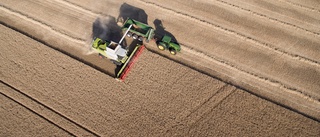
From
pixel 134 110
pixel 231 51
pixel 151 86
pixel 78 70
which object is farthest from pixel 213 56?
pixel 78 70

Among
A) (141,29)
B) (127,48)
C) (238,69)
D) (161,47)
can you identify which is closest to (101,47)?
(127,48)

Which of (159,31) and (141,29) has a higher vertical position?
(141,29)

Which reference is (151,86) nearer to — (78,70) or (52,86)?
(78,70)

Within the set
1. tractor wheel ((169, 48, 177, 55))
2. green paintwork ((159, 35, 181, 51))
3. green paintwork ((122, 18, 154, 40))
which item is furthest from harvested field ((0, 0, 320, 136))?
green paintwork ((122, 18, 154, 40))

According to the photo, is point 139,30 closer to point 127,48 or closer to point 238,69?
point 127,48

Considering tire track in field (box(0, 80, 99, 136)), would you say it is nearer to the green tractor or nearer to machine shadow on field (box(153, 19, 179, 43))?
the green tractor
